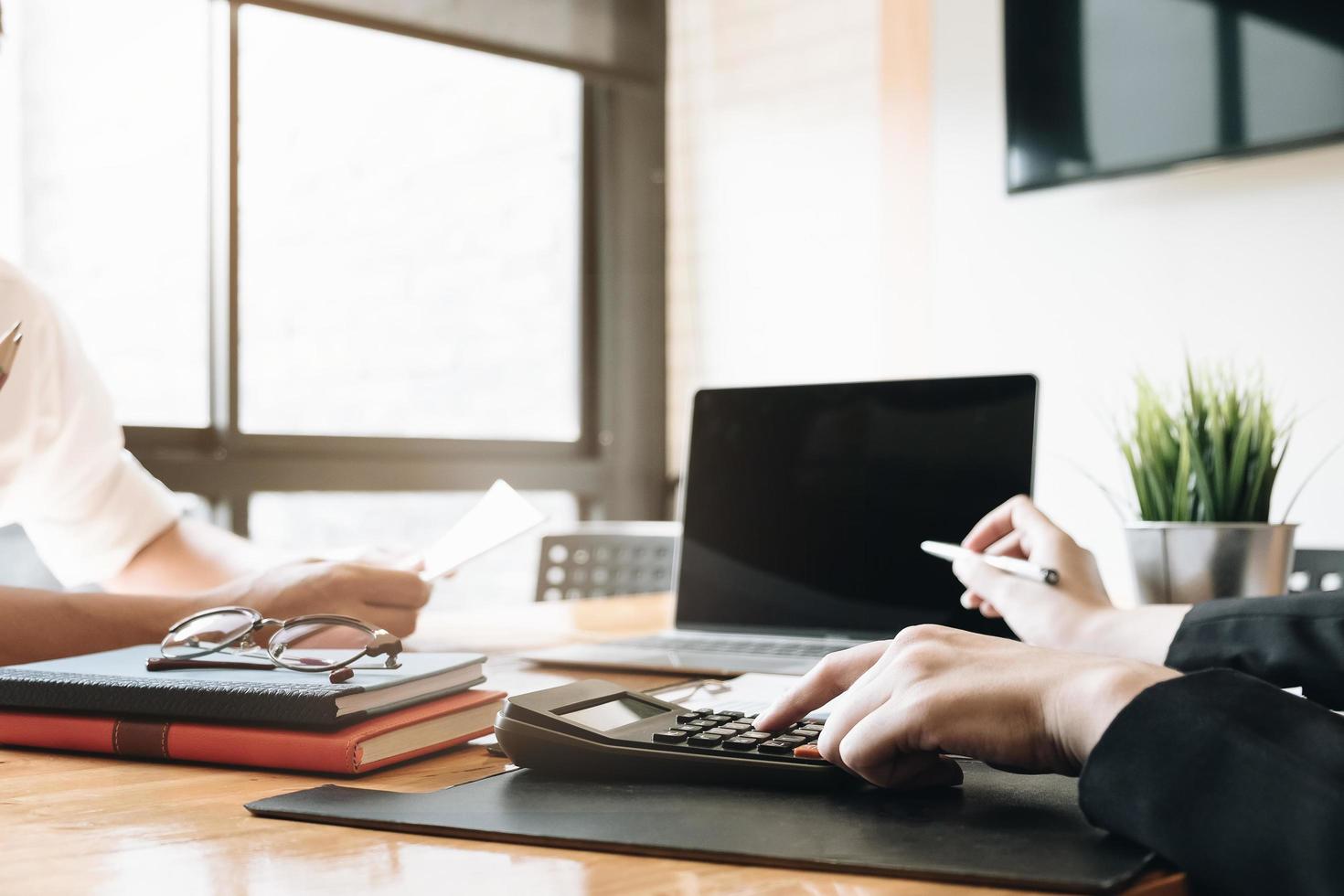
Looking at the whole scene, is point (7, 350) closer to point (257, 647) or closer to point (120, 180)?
point (257, 647)

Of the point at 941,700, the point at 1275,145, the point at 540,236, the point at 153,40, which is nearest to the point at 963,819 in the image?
the point at 941,700

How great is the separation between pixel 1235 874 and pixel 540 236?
113 inches

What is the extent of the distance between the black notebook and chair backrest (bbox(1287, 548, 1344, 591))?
1.17 meters

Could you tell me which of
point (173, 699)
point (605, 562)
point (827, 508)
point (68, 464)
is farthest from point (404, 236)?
point (173, 699)

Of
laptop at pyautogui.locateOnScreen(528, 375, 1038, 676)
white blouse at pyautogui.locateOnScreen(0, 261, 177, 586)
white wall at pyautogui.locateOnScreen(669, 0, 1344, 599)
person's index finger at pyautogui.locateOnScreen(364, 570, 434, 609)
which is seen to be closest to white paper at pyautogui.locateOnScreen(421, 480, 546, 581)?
person's index finger at pyautogui.locateOnScreen(364, 570, 434, 609)

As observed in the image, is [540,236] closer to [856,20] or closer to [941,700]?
[856,20]

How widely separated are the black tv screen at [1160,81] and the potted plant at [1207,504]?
1114 millimetres

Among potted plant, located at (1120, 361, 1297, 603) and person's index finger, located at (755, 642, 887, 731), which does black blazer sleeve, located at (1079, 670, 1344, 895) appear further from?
potted plant, located at (1120, 361, 1297, 603)

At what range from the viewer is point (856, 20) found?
2873 millimetres

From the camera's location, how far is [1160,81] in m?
2.34

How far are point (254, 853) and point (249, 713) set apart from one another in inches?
7.8

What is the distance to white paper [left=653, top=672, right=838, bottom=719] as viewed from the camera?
3.01ft

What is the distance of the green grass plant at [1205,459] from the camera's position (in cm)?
125

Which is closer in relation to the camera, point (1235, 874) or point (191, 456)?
point (1235, 874)
